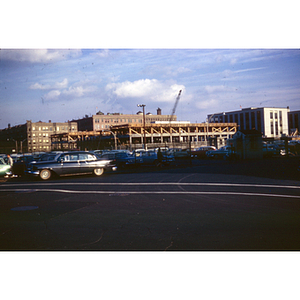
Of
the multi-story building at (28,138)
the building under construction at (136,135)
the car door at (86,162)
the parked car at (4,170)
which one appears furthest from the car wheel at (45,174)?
the multi-story building at (28,138)

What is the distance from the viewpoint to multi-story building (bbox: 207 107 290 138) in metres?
28.6

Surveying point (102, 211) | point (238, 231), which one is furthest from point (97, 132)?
point (238, 231)

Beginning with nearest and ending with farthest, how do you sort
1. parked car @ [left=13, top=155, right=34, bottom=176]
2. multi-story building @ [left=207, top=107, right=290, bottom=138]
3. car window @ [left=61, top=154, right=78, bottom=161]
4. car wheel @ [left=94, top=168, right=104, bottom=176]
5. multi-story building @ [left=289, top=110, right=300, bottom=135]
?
car window @ [left=61, top=154, right=78, bottom=161]
car wheel @ [left=94, top=168, right=104, bottom=176]
parked car @ [left=13, top=155, right=34, bottom=176]
multi-story building @ [left=207, top=107, right=290, bottom=138]
multi-story building @ [left=289, top=110, right=300, bottom=135]

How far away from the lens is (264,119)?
3138 centimetres

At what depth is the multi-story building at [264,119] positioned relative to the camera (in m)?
28.6

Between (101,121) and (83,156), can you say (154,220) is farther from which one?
(101,121)

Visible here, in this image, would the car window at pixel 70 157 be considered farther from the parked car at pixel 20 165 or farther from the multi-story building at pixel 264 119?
the multi-story building at pixel 264 119

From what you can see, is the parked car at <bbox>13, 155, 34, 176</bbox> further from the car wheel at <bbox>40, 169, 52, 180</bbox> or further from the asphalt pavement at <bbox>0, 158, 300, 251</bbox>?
the asphalt pavement at <bbox>0, 158, 300, 251</bbox>

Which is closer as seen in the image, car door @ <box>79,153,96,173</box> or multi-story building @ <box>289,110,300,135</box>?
car door @ <box>79,153,96,173</box>

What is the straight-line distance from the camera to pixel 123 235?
5.93m

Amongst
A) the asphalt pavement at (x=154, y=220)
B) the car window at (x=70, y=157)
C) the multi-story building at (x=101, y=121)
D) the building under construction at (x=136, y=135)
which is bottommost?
the asphalt pavement at (x=154, y=220)

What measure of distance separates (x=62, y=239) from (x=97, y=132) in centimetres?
3476

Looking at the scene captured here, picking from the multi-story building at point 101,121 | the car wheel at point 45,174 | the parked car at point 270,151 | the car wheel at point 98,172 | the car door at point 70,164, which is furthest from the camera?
the multi-story building at point 101,121

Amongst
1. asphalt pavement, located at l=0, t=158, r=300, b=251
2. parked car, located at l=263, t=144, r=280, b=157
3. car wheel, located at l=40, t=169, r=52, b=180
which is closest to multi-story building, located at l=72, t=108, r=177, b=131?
parked car, located at l=263, t=144, r=280, b=157
